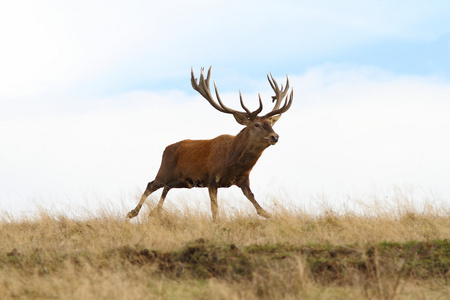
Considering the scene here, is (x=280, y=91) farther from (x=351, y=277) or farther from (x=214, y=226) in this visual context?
(x=351, y=277)

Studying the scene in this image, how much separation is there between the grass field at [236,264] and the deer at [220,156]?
1.94 m

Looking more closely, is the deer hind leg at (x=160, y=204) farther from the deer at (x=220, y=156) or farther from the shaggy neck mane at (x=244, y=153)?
the shaggy neck mane at (x=244, y=153)

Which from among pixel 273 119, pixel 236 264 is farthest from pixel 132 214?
pixel 236 264

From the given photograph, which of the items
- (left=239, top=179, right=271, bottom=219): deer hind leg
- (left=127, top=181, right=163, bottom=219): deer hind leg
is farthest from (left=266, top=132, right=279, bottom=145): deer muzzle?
(left=127, top=181, right=163, bottom=219): deer hind leg

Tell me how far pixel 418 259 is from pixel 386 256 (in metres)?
0.35

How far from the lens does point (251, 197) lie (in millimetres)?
11734

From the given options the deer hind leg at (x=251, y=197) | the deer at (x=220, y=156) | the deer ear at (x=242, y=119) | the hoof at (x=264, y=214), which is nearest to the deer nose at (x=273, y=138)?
the deer at (x=220, y=156)

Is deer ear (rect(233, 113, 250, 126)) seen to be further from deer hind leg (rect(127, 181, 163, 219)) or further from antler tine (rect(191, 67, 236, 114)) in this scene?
deer hind leg (rect(127, 181, 163, 219))

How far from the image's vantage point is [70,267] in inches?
255

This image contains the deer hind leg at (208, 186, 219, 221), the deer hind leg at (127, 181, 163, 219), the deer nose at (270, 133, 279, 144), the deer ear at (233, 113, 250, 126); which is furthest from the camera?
the deer hind leg at (127, 181, 163, 219)

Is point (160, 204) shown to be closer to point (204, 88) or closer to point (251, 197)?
point (251, 197)

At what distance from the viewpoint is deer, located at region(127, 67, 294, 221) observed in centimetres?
1152

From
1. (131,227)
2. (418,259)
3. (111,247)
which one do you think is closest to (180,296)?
(111,247)

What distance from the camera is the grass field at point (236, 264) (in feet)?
18.9
